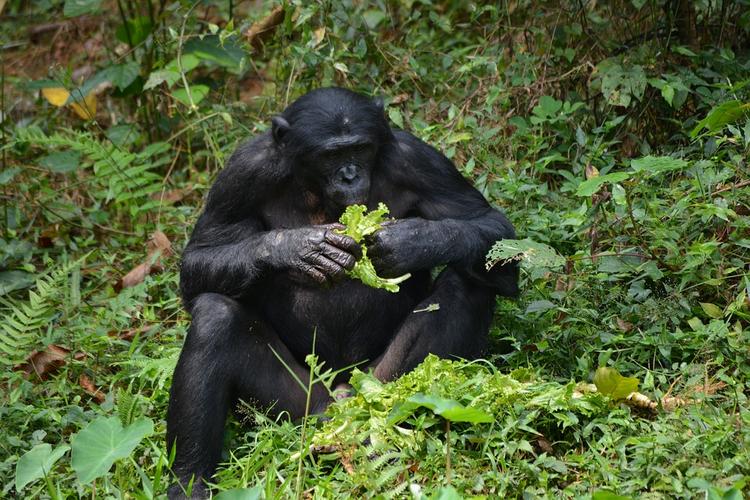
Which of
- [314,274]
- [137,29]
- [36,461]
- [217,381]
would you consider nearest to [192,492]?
[217,381]

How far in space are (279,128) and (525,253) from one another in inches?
72.7

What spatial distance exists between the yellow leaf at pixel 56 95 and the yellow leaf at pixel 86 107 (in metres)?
0.12

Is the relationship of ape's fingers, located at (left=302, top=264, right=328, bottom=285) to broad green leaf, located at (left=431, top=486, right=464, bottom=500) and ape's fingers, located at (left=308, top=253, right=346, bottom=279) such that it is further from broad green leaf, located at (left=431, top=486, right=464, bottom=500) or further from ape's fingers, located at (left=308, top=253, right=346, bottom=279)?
broad green leaf, located at (left=431, top=486, right=464, bottom=500)

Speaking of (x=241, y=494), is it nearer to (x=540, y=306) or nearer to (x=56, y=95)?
(x=540, y=306)

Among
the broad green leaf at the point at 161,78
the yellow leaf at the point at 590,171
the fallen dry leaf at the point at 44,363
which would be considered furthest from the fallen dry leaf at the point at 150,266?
the yellow leaf at the point at 590,171

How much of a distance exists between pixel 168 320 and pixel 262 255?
2.01 metres

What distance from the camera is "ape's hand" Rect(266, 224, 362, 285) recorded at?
20.8 ft

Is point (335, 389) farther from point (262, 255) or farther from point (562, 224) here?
point (562, 224)

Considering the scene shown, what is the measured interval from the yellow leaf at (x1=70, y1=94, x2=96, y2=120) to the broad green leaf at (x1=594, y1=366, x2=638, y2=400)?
20.2 feet

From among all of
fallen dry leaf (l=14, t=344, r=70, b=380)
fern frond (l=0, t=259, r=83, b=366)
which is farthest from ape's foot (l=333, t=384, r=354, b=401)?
fern frond (l=0, t=259, r=83, b=366)

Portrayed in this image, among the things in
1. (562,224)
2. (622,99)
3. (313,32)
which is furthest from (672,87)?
(313,32)

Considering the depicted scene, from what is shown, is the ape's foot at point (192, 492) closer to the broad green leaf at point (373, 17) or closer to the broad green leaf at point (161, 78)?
the broad green leaf at point (161, 78)

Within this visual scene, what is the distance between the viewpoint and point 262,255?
6562 millimetres

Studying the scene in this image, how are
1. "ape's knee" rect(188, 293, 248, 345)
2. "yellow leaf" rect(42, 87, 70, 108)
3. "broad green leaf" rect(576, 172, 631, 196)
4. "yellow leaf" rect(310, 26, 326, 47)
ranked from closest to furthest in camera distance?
1. "ape's knee" rect(188, 293, 248, 345)
2. "broad green leaf" rect(576, 172, 631, 196)
3. "yellow leaf" rect(310, 26, 326, 47)
4. "yellow leaf" rect(42, 87, 70, 108)
